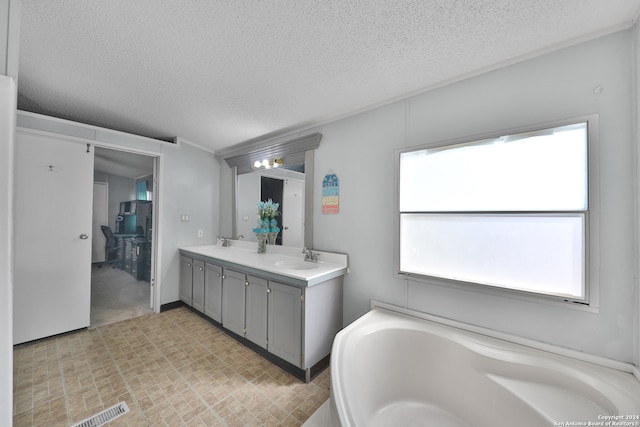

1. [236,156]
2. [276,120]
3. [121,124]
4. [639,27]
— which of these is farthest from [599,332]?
[121,124]

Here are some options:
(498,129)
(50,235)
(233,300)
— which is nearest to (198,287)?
(233,300)

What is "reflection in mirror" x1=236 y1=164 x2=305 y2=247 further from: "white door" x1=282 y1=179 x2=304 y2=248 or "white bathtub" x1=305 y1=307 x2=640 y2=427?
"white bathtub" x1=305 y1=307 x2=640 y2=427

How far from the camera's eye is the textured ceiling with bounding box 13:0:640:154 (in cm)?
120

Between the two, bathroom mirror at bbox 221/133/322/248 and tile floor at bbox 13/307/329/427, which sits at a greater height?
bathroom mirror at bbox 221/133/322/248

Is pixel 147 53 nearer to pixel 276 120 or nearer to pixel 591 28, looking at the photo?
pixel 276 120

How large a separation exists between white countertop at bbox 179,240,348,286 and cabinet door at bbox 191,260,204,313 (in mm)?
168

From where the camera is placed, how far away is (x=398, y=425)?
141cm

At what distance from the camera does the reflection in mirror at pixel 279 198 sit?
273 centimetres

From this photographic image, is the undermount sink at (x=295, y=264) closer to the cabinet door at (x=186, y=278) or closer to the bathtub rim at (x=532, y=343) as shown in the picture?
the bathtub rim at (x=532, y=343)

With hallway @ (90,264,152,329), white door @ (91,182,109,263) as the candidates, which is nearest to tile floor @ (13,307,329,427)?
hallway @ (90,264,152,329)

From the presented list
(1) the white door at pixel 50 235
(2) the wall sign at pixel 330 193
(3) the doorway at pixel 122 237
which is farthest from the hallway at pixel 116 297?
(2) the wall sign at pixel 330 193

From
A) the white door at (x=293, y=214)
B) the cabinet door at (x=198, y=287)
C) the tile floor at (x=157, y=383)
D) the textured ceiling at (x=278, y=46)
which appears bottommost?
the tile floor at (x=157, y=383)

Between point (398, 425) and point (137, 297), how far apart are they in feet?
12.9

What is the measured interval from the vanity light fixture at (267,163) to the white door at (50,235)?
1802 mm
